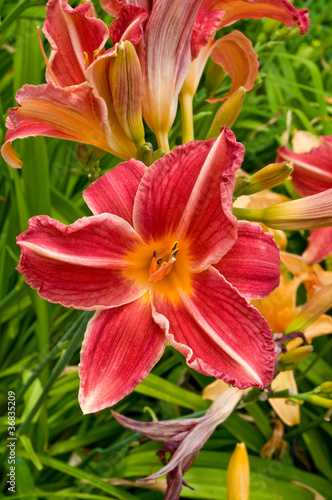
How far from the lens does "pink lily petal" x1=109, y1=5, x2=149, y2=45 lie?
515 millimetres

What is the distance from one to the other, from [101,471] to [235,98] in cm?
81

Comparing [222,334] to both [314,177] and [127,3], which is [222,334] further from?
[314,177]

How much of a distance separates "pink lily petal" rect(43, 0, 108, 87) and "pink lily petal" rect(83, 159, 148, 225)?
0.52 feet

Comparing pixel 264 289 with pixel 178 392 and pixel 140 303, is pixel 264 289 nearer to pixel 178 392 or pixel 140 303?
pixel 140 303

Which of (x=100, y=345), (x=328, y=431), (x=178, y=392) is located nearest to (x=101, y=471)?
(x=178, y=392)

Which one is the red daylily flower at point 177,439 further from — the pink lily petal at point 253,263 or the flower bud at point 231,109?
the flower bud at point 231,109

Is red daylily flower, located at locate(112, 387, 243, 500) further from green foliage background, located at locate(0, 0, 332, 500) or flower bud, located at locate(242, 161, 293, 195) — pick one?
flower bud, located at locate(242, 161, 293, 195)

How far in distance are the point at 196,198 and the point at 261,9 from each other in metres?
0.30

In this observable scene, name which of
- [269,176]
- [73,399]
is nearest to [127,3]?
[269,176]

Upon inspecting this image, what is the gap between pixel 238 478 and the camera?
70 cm

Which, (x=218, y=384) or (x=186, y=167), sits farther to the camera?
(x=218, y=384)

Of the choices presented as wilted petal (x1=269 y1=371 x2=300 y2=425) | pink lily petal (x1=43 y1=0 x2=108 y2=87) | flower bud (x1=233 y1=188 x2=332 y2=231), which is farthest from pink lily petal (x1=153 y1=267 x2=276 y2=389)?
wilted petal (x1=269 y1=371 x2=300 y2=425)

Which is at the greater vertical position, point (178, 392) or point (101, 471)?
point (178, 392)

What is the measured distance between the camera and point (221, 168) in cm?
49
